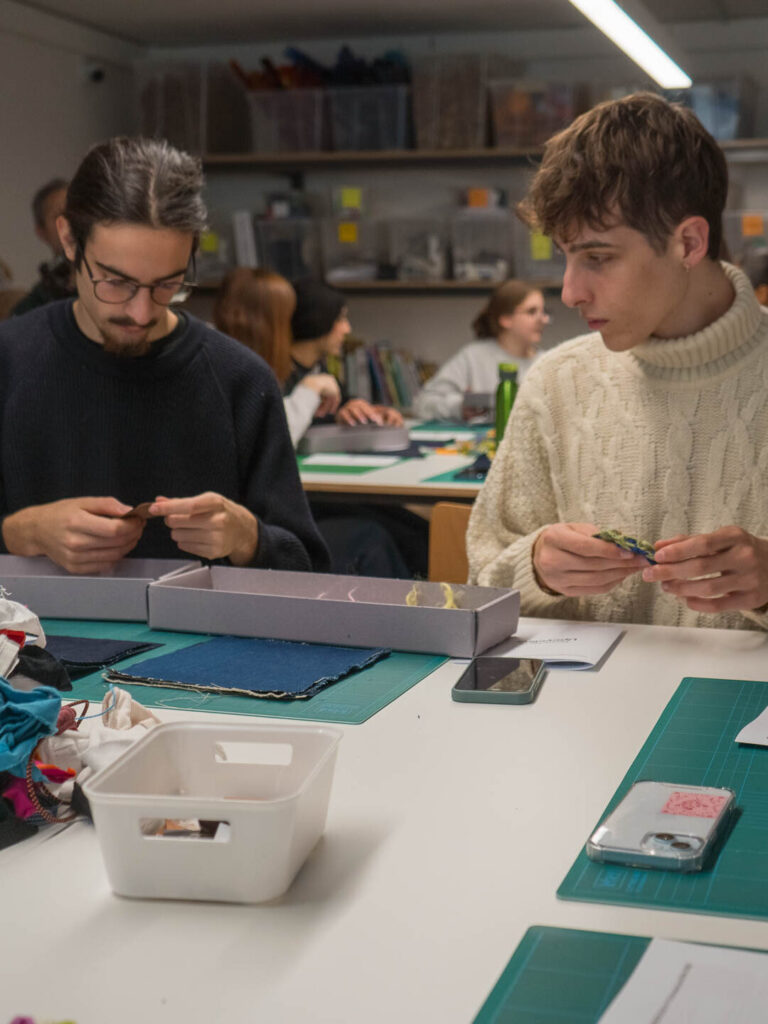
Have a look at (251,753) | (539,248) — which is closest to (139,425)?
(251,753)

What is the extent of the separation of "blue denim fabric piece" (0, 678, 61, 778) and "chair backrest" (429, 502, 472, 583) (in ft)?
5.07

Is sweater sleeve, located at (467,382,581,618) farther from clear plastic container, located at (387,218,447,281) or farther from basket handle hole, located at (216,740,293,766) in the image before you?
clear plastic container, located at (387,218,447,281)

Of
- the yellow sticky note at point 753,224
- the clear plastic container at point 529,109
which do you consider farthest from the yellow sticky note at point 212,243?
the yellow sticky note at point 753,224

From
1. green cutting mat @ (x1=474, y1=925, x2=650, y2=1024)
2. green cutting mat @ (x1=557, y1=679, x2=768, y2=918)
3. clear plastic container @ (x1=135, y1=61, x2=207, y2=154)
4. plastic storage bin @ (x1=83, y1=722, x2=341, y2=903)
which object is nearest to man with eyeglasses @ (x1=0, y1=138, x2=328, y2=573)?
green cutting mat @ (x1=557, y1=679, x2=768, y2=918)

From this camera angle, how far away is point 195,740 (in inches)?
41.4

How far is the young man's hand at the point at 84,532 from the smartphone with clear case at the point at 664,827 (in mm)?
994

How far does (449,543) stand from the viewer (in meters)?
2.58

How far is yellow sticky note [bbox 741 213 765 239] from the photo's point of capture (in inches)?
223

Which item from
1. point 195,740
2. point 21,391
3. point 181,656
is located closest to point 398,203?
point 21,391

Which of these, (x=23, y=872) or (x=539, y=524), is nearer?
(x=23, y=872)

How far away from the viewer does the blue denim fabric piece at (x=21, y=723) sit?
1024mm

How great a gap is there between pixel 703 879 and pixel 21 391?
61.5 inches

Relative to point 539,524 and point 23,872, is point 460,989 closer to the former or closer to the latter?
point 23,872

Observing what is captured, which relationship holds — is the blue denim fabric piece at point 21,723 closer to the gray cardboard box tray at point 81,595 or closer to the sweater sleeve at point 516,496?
the gray cardboard box tray at point 81,595
